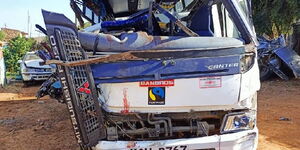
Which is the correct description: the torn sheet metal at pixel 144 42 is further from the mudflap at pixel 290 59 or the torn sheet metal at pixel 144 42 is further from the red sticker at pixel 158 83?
the mudflap at pixel 290 59

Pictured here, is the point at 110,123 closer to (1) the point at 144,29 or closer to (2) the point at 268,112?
(1) the point at 144,29

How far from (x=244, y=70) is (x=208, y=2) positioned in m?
1.14

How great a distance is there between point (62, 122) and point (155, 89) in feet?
15.2

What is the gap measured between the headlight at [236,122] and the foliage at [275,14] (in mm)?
9582

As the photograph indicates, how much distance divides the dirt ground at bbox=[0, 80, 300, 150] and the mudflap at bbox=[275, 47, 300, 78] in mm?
493

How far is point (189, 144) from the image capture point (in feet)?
9.51

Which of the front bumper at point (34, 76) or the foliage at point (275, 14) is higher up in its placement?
the foliage at point (275, 14)

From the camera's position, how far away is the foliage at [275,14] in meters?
11.6


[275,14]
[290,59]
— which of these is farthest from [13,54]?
[290,59]

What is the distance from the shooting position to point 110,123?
10.4 feet

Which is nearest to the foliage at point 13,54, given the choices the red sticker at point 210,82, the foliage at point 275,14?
the foliage at point 275,14

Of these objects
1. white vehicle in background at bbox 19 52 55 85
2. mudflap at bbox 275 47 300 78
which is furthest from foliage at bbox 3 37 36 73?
mudflap at bbox 275 47 300 78

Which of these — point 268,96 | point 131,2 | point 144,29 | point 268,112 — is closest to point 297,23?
point 268,96

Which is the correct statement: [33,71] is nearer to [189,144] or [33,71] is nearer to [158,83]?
[158,83]
